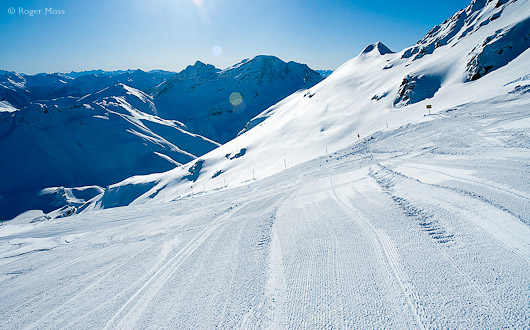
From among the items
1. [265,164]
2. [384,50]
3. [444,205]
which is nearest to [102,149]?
[265,164]

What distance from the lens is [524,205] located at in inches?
195

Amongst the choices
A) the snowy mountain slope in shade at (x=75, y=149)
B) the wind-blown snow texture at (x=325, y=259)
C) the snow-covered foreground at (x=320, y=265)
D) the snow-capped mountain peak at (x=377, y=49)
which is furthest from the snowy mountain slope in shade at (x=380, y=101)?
the snowy mountain slope in shade at (x=75, y=149)

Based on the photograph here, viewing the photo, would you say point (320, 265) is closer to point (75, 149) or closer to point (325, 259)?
point (325, 259)

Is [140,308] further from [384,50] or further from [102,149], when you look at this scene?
[102,149]

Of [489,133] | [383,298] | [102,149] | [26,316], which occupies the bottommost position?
[383,298]

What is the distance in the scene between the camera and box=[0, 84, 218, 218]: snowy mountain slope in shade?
107188 mm

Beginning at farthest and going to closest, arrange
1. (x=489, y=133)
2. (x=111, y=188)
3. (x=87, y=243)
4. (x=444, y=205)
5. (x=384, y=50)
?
(x=384, y=50) < (x=111, y=188) < (x=489, y=133) < (x=87, y=243) < (x=444, y=205)

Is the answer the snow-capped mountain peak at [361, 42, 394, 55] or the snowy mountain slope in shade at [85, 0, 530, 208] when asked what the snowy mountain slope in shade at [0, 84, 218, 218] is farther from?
the snow-capped mountain peak at [361, 42, 394, 55]

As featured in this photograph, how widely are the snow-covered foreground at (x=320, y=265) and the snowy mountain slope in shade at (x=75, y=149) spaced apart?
113m

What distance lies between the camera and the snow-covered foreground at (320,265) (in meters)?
3.15

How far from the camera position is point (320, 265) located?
14.1ft

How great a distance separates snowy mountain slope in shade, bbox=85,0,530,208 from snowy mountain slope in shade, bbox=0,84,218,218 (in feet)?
212

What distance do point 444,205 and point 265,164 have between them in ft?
94.5

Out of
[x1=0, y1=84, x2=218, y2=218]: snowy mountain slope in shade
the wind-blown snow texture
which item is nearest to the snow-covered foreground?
the wind-blown snow texture
